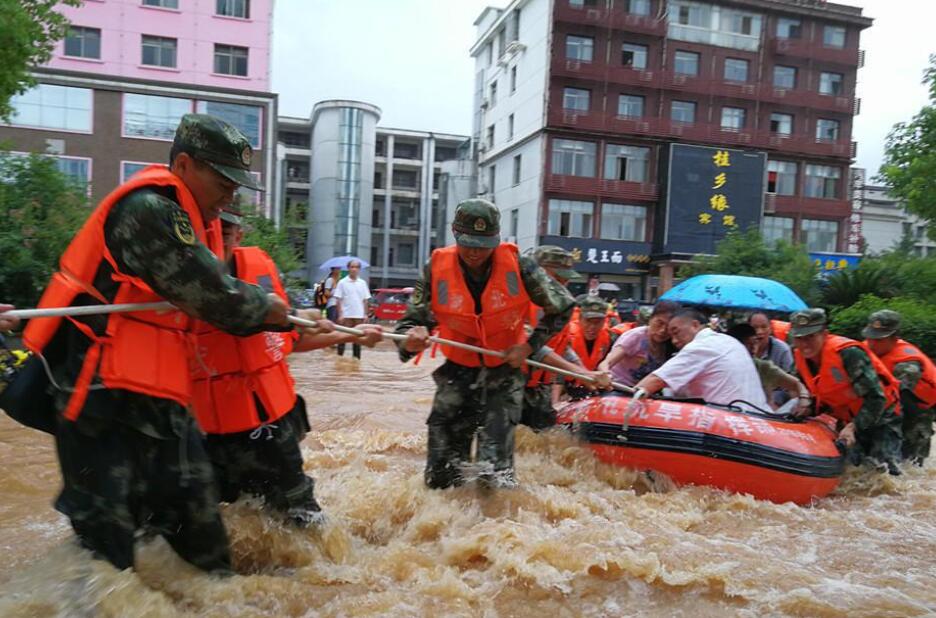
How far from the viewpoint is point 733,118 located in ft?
110

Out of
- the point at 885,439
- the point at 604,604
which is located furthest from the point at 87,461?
the point at 885,439

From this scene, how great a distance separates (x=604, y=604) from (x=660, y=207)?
30386 millimetres

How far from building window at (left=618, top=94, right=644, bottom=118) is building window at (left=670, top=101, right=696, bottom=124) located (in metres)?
1.48

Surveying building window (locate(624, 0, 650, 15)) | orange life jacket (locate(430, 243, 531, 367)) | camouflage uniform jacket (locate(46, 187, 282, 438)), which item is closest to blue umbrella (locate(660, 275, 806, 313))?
orange life jacket (locate(430, 243, 531, 367))

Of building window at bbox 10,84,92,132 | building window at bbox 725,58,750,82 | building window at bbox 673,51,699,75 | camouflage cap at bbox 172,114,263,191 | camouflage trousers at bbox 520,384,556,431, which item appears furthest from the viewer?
building window at bbox 725,58,750,82

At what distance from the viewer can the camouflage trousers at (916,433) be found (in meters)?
6.04

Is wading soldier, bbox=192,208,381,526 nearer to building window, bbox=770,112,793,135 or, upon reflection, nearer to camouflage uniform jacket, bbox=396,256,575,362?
camouflage uniform jacket, bbox=396,256,575,362

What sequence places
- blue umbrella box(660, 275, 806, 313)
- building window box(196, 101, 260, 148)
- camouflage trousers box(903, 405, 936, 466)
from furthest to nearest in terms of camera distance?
building window box(196, 101, 260, 148) < blue umbrella box(660, 275, 806, 313) < camouflage trousers box(903, 405, 936, 466)

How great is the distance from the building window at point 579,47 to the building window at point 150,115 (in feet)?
51.4

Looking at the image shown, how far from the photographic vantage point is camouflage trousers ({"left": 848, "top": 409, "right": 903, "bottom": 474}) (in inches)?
218

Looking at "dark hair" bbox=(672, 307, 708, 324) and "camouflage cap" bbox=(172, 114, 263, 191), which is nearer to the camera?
"camouflage cap" bbox=(172, 114, 263, 191)

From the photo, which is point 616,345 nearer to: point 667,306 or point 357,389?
point 667,306

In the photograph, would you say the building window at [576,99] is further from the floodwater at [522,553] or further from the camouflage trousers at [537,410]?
the floodwater at [522,553]

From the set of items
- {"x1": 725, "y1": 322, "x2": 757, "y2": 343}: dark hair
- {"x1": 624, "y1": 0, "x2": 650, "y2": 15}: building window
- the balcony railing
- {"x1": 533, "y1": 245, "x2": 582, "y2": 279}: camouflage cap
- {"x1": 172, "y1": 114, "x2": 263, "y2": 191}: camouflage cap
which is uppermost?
{"x1": 624, "y1": 0, "x2": 650, "y2": 15}: building window
